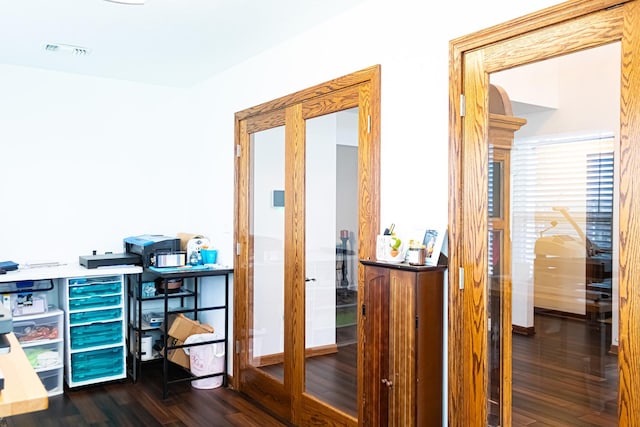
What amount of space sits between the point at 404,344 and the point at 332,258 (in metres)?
1.01

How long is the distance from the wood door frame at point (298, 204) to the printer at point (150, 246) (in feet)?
2.03

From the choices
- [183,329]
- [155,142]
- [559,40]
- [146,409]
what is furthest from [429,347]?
[155,142]

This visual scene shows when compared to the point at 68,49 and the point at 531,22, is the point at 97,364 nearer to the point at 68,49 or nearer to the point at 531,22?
the point at 68,49

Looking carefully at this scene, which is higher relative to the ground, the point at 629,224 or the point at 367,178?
the point at 367,178

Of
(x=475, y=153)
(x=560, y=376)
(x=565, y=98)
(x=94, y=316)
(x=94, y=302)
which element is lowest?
(x=94, y=316)

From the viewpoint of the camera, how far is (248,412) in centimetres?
375

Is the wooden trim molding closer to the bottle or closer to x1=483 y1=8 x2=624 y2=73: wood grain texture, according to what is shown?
x1=483 y1=8 x2=624 y2=73: wood grain texture

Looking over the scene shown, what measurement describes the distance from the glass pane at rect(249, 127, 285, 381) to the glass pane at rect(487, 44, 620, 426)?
1.79m

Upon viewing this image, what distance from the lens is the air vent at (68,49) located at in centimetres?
384

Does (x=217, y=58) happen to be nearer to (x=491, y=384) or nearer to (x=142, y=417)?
(x=142, y=417)

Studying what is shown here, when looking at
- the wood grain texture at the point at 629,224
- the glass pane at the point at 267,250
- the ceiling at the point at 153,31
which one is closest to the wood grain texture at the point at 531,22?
the wood grain texture at the point at 629,224

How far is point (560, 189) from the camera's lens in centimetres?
208

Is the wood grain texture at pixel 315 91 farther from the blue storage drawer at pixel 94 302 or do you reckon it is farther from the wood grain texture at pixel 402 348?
the blue storage drawer at pixel 94 302

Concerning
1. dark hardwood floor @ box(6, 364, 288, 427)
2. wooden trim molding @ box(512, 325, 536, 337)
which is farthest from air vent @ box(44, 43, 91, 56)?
wooden trim molding @ box(512, 325, 536, 337)
